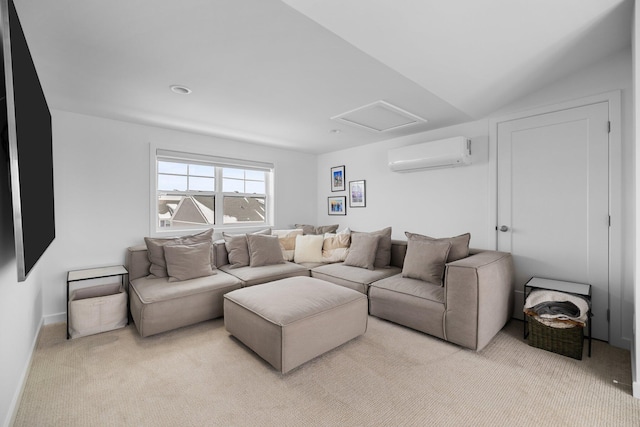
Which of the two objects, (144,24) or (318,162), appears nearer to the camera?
(144,24)

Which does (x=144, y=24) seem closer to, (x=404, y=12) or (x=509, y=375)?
(x=404, y=12)

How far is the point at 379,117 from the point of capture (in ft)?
10.6

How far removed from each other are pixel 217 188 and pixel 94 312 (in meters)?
2.02

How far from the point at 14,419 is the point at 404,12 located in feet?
10.3

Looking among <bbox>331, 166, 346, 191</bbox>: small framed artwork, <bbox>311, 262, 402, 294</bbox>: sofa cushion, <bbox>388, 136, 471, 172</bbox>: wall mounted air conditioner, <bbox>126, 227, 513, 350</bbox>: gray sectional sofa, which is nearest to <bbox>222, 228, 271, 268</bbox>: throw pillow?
<bbox>126, 227, 513, 350</bbox>: gray sectional sofa

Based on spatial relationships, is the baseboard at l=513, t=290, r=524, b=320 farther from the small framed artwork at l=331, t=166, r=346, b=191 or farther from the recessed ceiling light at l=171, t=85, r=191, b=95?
the recessed ceiling light at l=171, t=85, r=191, b=95

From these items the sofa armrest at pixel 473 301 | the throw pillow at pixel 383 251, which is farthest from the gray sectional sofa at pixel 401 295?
the throw pillow at pixel 383 251

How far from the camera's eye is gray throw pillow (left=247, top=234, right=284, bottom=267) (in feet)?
11.8

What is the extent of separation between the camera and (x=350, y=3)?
60.1 inches

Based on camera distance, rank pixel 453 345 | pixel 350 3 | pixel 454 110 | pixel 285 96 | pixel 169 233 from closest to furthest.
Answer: pixel 350 3 < pixel 453 345 < pixel 285 96 < pixel 454 110 < pixel 169 233

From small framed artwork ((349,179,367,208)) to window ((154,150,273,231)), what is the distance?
132 centimetres

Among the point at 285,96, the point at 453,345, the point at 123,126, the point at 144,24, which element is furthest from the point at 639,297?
the point at 123,126

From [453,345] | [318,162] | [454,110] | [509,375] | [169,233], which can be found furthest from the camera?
[318,162]

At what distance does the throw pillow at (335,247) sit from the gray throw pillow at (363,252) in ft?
0.56
